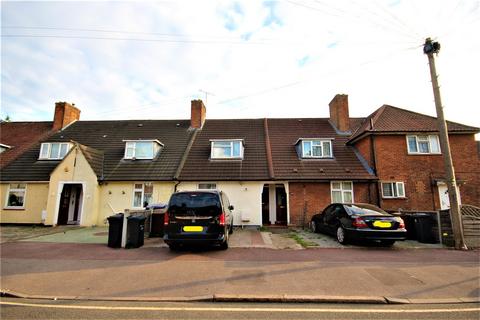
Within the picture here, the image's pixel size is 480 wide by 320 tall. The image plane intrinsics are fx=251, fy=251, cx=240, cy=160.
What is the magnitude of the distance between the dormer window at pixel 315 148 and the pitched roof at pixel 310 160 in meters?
0.37

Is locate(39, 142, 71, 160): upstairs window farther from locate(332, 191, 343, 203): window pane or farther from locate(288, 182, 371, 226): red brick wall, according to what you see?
locate(332, 191, 343, 203): window pane

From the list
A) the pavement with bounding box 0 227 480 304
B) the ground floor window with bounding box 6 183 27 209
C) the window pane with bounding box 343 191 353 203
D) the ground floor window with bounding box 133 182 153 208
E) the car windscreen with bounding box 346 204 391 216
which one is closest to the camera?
the pavement with bounding box 0 227 480 304

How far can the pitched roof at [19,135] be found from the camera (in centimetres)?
1838

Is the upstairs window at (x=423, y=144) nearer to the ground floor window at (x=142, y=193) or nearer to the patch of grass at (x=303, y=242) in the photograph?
the patch of grass at (x=303, y=242)

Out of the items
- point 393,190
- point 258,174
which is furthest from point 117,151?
point 393,190

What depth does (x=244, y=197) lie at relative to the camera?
14930 mm

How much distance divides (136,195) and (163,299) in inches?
461

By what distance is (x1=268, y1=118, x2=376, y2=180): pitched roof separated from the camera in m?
15.1

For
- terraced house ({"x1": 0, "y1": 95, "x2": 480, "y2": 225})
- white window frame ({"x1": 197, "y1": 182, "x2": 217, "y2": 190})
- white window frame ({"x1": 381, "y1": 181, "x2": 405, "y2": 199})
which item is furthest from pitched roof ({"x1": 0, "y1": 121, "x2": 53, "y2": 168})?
white window frame ({"x1": 381, "y1": 181, "x2": 405, "y2": 199})

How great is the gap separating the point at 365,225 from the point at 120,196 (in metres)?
13.4

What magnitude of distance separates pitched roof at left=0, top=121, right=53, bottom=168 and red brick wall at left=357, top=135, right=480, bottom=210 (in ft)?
81.4

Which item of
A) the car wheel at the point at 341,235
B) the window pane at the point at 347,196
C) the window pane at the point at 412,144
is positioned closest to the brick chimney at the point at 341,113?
the window pane at the point at 412,144

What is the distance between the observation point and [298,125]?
68.2 ft

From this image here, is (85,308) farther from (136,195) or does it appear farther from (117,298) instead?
(136,195)
